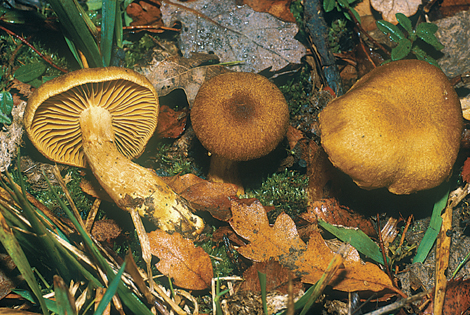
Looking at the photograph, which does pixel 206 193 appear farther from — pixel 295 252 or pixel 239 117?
pixel 295 252

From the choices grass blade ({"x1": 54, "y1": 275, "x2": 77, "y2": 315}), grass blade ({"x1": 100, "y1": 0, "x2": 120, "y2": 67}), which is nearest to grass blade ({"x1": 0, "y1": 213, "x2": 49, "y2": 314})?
grass blade ({"x1": 54, "y1": 275, "x2": 77, "y2": 315})

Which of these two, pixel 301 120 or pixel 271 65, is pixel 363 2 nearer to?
pixel 271 65

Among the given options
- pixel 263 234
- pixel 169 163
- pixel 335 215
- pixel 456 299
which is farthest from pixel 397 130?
pixel 169 163

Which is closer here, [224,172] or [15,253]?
[15,253]

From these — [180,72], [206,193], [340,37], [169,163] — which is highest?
[340,37]

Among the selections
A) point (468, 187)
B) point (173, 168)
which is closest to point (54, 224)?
point (173, 168)

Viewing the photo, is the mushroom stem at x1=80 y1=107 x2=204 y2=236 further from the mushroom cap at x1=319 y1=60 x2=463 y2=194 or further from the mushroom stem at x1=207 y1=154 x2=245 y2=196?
the mushroom cap at x1=319 y1=60 x2=463 y2=194

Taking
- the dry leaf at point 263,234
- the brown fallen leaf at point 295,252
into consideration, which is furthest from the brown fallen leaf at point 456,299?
the dry leaf at point 263,234
